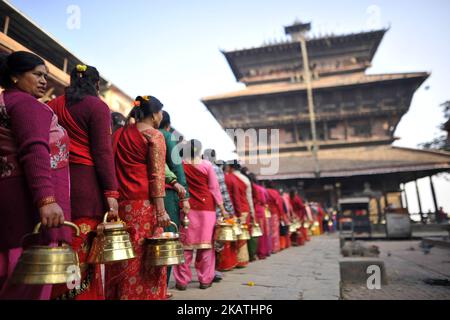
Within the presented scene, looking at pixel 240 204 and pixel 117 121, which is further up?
pixel 117 121

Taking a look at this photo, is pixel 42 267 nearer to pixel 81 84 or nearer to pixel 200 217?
pixel 81 84

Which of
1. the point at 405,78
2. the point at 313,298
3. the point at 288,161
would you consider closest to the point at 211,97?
the point at 288,161

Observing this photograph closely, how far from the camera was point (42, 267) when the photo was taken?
48.4 inches

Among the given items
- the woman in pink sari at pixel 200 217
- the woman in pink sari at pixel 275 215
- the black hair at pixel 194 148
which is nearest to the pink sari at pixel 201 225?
the woman in pink sari at pixel 200 217

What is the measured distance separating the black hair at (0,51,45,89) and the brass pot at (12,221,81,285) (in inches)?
34.8

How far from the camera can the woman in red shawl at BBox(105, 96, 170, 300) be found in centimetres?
217

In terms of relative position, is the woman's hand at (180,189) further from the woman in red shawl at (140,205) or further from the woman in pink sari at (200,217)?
the woman in pink sari at (200,217)

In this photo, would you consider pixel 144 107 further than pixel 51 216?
Yes

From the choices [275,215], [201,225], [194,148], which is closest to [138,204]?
[201,225]

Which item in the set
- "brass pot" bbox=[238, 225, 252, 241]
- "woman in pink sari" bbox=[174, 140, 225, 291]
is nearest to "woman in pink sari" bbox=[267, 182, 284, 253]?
"brass pot" bbox=[238, 225, 252, 241]

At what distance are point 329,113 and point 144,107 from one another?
19.7 metres

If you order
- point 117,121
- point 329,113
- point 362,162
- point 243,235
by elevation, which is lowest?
point 243,235

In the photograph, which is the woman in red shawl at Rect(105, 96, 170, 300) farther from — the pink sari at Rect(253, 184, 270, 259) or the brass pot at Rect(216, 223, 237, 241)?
the pink sari at Rect(253, 184, 270, 259)

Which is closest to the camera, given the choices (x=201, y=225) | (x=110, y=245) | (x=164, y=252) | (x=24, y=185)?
(x=24, y=185)
